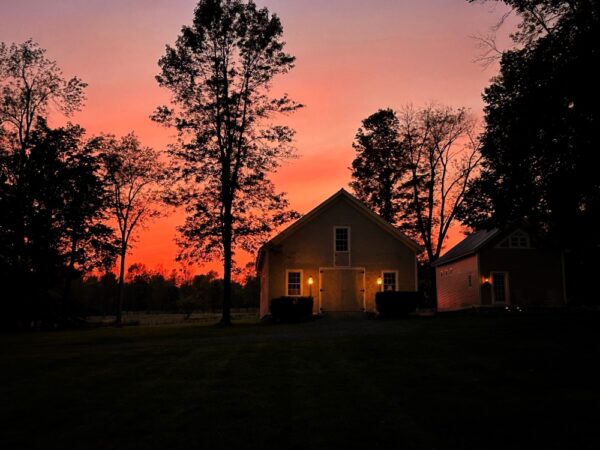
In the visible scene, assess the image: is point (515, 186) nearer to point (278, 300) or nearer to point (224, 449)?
point (278, 300)

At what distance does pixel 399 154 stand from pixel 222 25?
20.4 meters

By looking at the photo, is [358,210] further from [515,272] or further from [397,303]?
[515,272]

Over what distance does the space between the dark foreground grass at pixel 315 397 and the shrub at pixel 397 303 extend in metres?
12.5

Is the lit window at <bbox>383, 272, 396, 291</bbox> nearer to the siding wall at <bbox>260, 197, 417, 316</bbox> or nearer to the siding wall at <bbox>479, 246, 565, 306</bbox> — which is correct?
the siding wall at <bbox>260, 197, 417, 316</bbox>

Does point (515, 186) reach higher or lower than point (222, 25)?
lower

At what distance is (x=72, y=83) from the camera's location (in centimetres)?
3183

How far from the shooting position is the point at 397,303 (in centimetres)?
2506

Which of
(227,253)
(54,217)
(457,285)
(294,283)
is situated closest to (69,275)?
(54,217)

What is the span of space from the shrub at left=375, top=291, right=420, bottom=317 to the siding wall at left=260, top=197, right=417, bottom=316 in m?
4.05

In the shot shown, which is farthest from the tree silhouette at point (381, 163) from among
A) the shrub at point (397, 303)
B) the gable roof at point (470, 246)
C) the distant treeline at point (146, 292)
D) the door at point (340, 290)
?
the distant treeline at point (146, 292)

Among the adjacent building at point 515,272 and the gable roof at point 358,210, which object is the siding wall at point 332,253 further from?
the adjacent building at point 515,272

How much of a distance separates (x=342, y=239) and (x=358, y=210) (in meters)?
1.99

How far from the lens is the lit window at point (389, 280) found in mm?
29673

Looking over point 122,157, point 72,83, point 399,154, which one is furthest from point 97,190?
point 399,154
